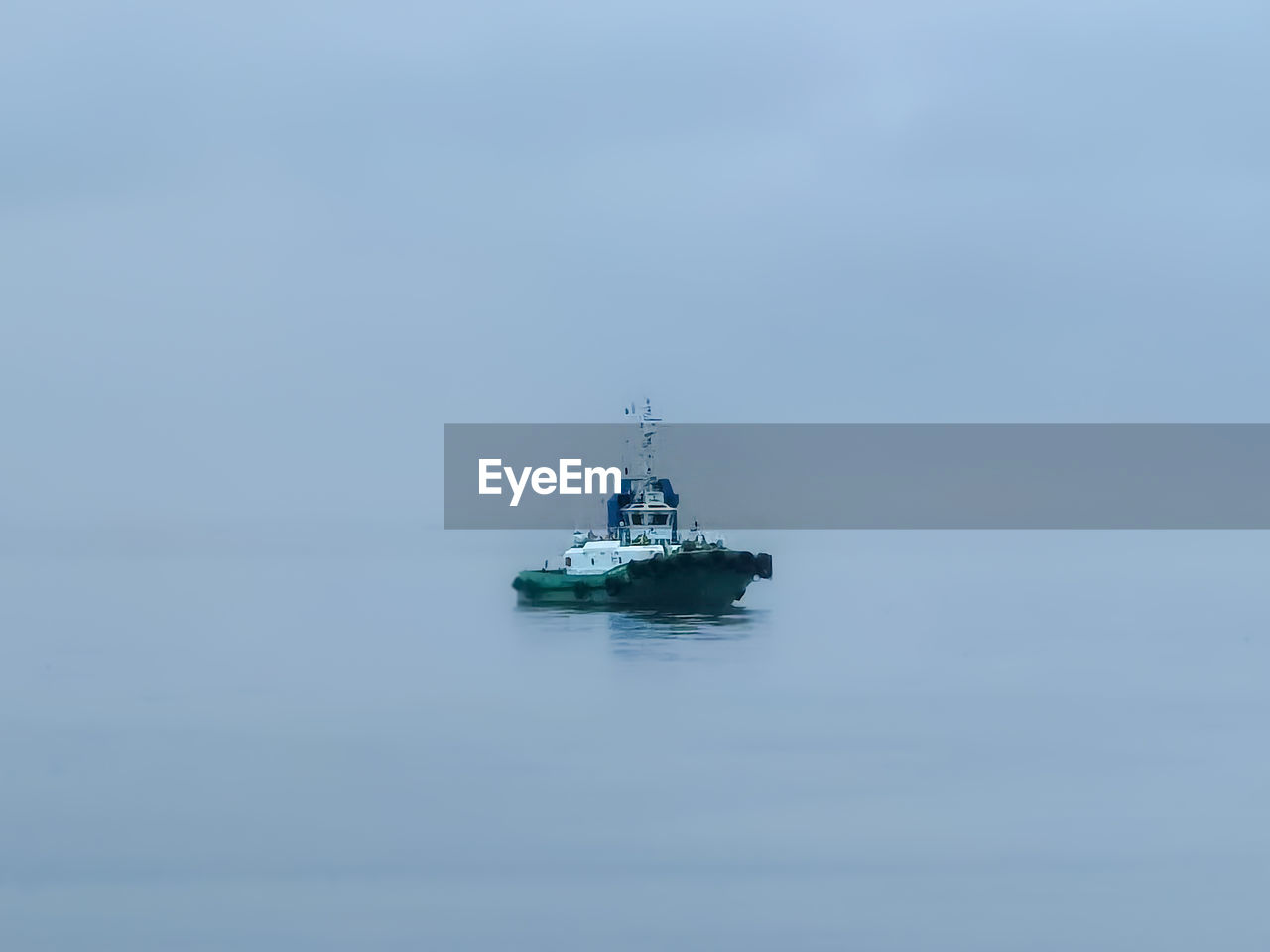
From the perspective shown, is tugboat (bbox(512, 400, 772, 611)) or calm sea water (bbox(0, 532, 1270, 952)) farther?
tugboat (bbox(512, 400, 772, 611))

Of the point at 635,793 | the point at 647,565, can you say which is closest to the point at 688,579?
the point at 647,565

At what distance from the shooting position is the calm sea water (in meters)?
25.7

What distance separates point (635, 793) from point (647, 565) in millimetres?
39182

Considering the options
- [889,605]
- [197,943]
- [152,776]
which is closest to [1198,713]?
[152,776]

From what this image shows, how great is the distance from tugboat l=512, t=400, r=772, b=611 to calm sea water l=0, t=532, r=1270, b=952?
3.76 metres

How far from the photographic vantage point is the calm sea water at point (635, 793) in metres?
25.7

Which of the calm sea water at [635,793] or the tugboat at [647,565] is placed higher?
the tugboat at [647,565]

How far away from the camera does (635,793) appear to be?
113 feet

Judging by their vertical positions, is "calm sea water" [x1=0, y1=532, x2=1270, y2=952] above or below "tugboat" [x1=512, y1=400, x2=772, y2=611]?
below

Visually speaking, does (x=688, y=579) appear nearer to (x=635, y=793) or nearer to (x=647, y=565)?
(x=647, y=565)

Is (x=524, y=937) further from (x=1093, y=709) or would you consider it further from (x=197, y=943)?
(x=1093, y=709)

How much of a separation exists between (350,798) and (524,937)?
1032 centimetres

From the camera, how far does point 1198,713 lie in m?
46.9

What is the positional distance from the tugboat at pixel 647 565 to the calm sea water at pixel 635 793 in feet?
12.3
